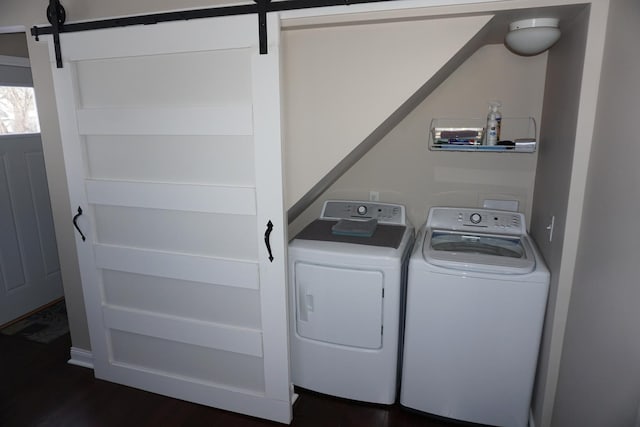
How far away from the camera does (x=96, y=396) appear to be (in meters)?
2.30

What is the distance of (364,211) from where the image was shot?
253cm

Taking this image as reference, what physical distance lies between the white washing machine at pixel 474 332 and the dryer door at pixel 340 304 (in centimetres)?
17

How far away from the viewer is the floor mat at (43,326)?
2.90 metres

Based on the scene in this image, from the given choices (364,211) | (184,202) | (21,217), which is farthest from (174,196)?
(21,217)

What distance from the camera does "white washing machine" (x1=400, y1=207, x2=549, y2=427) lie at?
5.96ft

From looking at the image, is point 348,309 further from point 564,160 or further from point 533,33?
point 533,33

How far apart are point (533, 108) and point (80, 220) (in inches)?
103

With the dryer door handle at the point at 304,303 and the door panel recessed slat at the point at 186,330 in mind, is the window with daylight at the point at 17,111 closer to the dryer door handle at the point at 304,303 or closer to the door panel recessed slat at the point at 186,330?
the door panel recessed slat at the point at 186,330

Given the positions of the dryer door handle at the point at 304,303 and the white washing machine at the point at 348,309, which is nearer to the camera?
the white washing machine at the point at 348,309

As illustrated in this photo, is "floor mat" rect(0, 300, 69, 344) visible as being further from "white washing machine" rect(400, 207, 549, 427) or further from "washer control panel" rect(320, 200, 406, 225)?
"white washing machine" rect(400, 207, 549, 427)

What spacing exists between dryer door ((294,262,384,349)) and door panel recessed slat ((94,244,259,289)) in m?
0.29

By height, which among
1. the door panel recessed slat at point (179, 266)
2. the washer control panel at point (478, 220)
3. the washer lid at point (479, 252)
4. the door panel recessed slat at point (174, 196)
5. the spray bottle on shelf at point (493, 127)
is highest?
the spray bottle on shelf at point (493, 127)

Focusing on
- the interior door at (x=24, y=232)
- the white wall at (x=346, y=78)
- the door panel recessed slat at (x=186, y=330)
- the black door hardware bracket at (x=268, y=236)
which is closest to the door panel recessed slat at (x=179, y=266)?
the black door hardware bracket at (x=268, y=236)

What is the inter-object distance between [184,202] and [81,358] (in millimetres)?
1423
